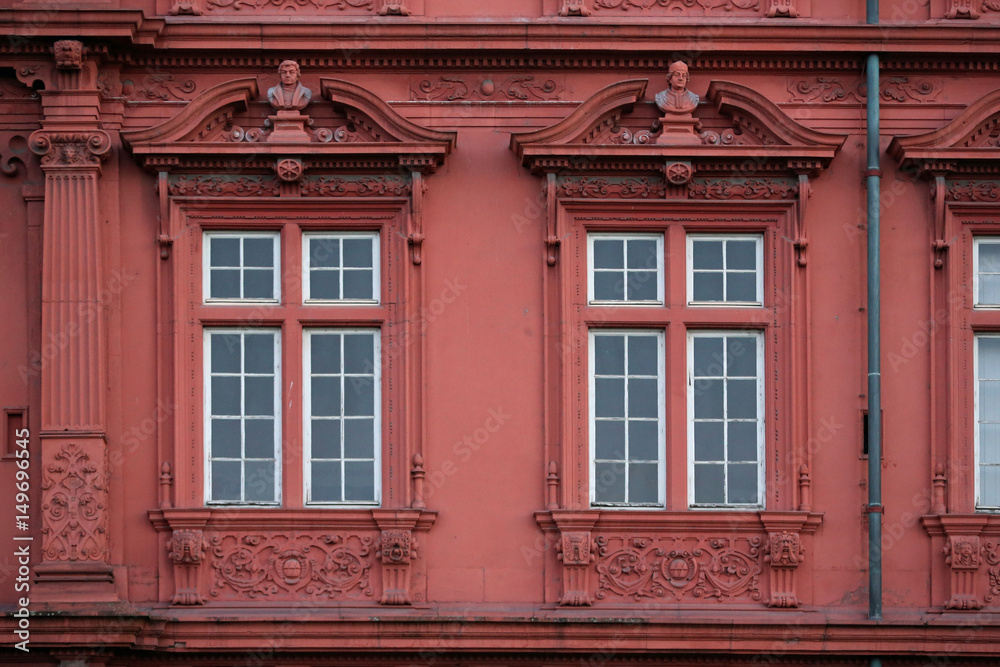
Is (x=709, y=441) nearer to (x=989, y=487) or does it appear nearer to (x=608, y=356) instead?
(x=608, y=356)

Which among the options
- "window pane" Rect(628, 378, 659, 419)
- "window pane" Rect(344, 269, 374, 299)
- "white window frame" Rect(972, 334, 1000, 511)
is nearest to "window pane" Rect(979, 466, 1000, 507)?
"white window frame" Rect(972, 334, 1000, 511)

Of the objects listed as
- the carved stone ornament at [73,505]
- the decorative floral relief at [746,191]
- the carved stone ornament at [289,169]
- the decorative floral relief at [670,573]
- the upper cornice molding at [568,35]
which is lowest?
the decorative floral relief at [670,573]

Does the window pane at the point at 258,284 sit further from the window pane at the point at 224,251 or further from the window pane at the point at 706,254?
the window pane at the point at 706,254

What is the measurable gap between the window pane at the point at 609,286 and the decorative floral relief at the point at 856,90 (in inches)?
92.5

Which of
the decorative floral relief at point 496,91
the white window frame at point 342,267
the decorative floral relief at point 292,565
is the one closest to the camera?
the decorative floral relief at point 292,565

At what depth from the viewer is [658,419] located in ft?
69.5

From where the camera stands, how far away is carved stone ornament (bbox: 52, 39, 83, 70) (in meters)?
21.0

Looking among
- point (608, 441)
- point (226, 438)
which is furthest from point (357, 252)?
point (608, 441)

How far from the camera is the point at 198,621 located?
2025 cm

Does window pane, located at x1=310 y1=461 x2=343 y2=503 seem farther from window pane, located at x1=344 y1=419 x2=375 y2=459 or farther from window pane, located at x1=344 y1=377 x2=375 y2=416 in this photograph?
window pane, located at x1=344 y1=377 x2=375 y2=416

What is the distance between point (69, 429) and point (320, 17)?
4452 mm

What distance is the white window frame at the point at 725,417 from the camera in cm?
2098

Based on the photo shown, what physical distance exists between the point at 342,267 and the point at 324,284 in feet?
0.75

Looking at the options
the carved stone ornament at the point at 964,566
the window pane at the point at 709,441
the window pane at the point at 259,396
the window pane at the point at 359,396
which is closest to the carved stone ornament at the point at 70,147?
the window pane at the point at 259,396
